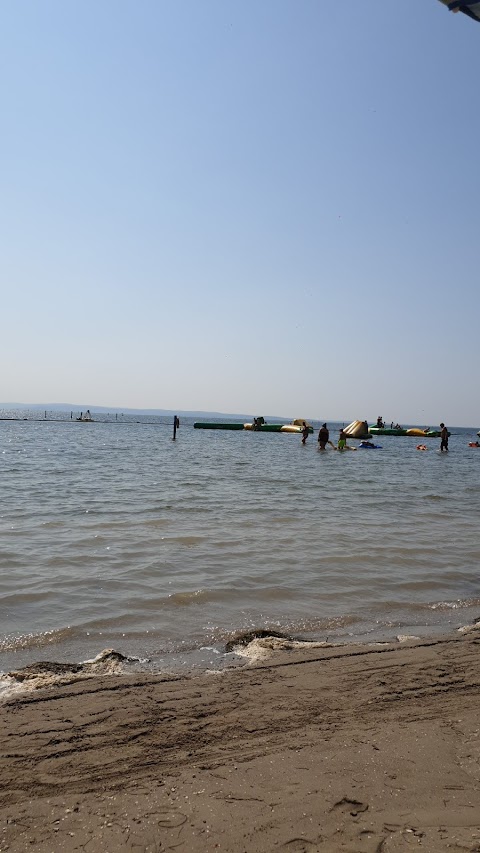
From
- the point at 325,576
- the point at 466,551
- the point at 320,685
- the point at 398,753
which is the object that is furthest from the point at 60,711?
the point at 466,551

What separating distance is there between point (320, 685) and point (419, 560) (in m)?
5.05

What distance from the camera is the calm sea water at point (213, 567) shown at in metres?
5.45

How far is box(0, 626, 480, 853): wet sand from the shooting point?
7.91 ft

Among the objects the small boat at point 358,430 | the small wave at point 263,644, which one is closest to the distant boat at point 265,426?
the small boat at point 358,430

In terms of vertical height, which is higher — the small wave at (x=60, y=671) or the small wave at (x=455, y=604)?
the small wave at (x=60, y=671)

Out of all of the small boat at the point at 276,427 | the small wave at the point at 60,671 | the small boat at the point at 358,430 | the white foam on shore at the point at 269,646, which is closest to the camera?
the small wave at the point at 60,671

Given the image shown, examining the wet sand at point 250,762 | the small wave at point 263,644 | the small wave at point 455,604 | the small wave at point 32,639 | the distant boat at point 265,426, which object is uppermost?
the distant boat at point 265,426

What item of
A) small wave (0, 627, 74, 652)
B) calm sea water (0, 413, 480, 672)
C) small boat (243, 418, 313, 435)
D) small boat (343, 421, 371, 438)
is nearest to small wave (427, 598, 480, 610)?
calm sea water (0, 413, 480, 672)

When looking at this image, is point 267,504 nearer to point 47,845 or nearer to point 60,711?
point 60,711

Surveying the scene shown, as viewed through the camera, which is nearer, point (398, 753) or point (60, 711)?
point (398, 753)

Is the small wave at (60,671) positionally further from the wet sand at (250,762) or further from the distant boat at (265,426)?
the distant boat at (265,426)

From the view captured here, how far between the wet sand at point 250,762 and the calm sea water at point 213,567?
969 millimetres

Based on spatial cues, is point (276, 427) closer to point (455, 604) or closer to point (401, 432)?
point (401, 432)

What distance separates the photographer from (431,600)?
6703 millimetres
